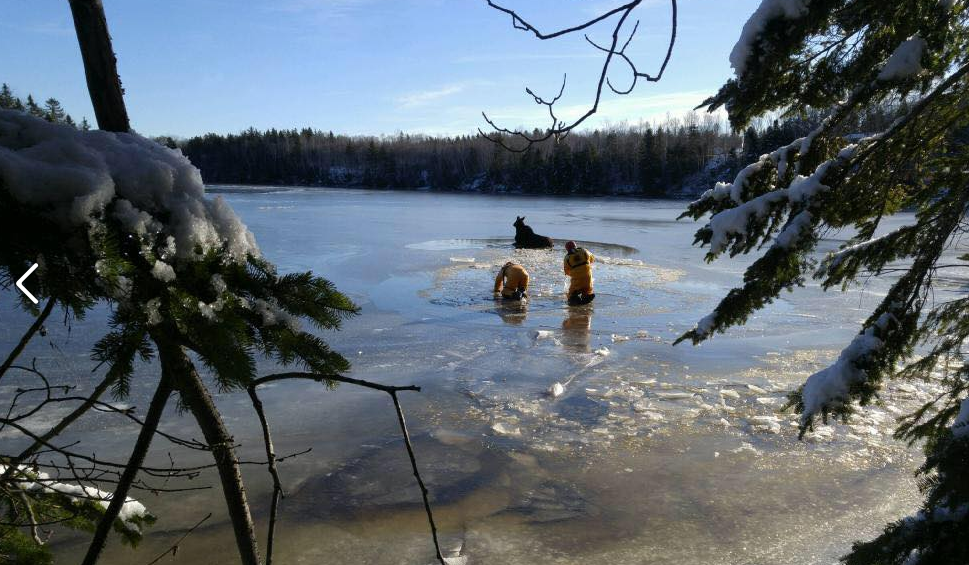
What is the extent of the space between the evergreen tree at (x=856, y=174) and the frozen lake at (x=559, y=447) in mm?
1885

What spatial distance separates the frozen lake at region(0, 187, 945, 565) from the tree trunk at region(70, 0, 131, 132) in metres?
3.50

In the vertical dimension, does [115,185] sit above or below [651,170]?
below

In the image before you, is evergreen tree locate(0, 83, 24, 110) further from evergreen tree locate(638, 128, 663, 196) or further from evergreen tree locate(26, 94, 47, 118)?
evergreen tree locate(638, 128, 663, 196)

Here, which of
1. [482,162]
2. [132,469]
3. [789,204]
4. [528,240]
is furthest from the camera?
[482,162]

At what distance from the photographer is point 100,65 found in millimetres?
1979

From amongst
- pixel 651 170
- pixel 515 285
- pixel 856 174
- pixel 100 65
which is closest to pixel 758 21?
pixel 856 174

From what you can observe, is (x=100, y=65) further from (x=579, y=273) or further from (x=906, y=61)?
(x=579, y=273)

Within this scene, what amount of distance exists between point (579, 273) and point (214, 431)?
39.0 feet

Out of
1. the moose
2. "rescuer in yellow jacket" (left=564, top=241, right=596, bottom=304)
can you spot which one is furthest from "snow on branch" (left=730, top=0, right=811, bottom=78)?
the moose

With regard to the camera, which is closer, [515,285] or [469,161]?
[515,285]

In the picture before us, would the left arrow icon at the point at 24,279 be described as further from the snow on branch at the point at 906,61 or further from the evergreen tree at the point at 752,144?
the evergreen tree at the point at 752,144

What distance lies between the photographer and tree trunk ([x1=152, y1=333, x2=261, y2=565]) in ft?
6.20

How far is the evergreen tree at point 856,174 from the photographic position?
3018mm

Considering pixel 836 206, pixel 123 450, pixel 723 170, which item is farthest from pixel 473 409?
pixel 723 170
